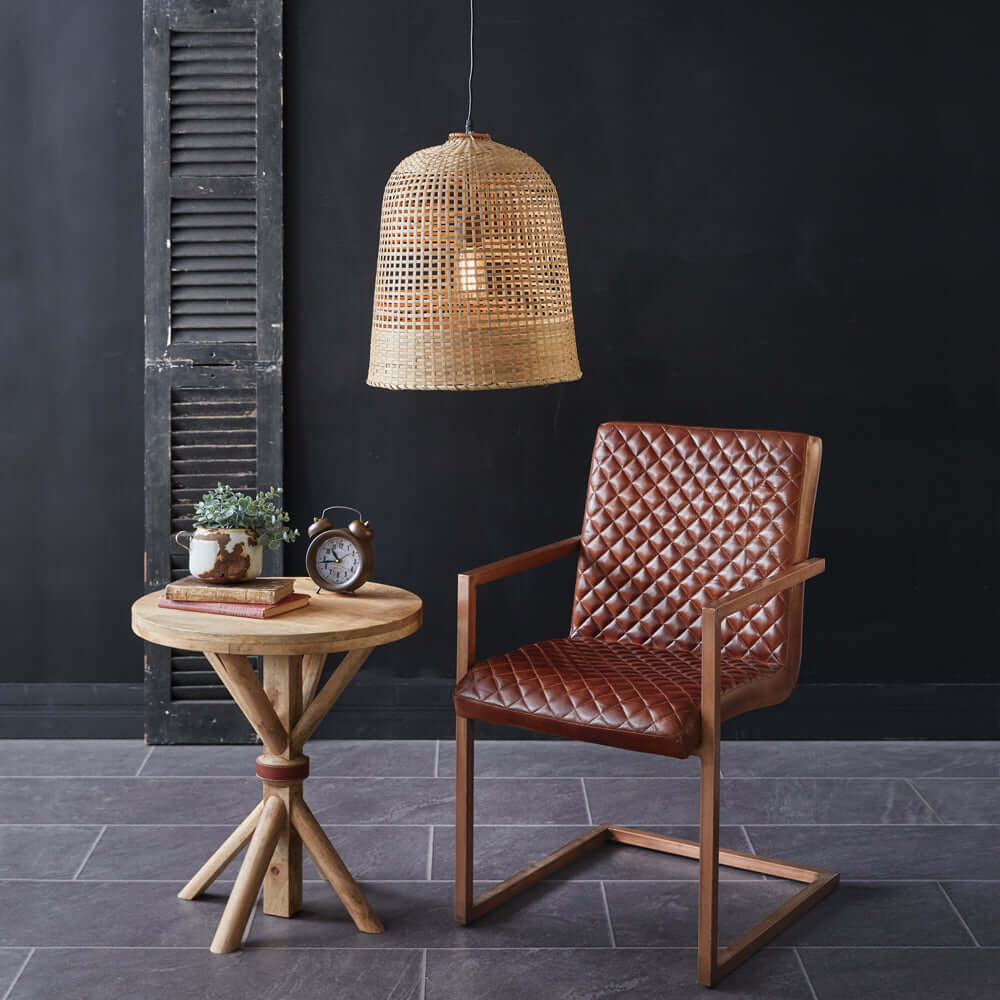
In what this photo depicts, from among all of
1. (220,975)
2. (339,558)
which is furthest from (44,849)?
(339,558)

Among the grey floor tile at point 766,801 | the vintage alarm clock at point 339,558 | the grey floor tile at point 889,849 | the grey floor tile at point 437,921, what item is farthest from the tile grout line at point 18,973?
the grey floor tile at point 889,849

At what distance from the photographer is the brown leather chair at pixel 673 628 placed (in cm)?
243

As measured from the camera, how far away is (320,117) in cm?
361

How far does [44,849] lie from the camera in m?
2.97

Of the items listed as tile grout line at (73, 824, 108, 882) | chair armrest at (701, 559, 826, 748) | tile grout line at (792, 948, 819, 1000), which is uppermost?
chair armrest at (701, 559, 826, 748)

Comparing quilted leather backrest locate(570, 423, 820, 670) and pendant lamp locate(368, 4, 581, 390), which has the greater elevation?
pendant lamp locate(368, 4, 581, 390)

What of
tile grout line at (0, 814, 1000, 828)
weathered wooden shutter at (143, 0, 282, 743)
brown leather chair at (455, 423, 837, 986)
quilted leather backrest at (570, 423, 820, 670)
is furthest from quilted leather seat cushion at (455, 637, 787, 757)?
weathered wooden shutter at (143, 0, 282, 743)

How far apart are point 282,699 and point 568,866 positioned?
0.77 metres

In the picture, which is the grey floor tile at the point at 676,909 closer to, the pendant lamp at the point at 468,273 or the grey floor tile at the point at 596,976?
the grey floor tile at the point at 596,976

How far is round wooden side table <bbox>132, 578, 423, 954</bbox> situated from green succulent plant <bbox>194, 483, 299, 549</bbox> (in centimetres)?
16

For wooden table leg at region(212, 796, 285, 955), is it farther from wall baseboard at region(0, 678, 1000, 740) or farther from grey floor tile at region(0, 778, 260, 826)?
wall baseboard at region(0, 678, 1000, 740)

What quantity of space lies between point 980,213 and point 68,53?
2457 millimetres

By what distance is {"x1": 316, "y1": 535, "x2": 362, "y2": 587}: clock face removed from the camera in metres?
2.77

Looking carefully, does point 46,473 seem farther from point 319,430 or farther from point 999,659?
point 999,659
